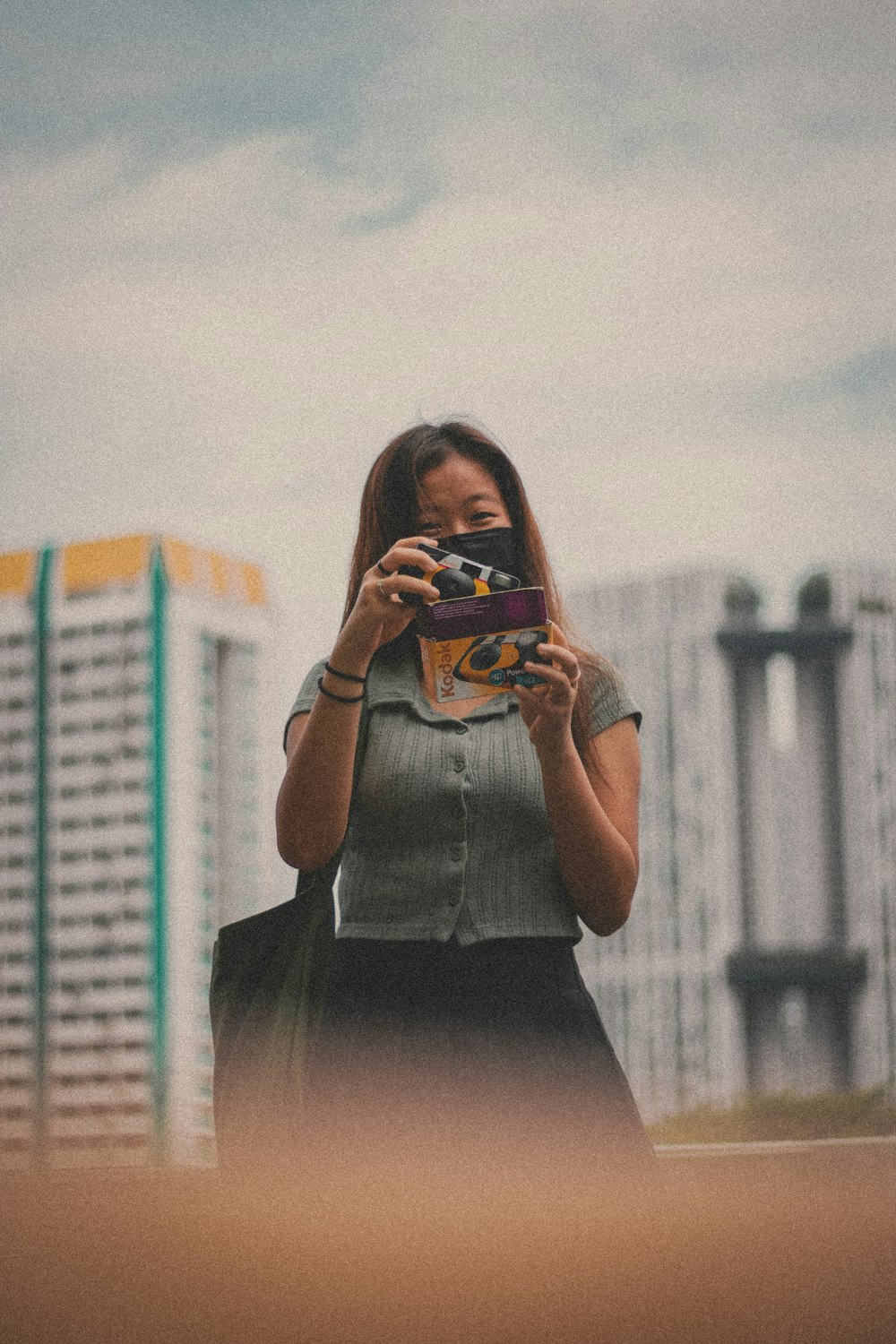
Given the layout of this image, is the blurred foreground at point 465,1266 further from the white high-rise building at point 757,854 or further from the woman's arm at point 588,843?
the white high-rise building at point 757,854

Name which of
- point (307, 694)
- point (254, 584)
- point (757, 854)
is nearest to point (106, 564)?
point (254, 584)

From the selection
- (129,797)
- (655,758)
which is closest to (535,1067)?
(129,797)

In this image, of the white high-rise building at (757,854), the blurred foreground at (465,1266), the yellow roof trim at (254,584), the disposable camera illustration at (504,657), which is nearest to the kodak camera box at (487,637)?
the disposable camera illustration at (504,657)

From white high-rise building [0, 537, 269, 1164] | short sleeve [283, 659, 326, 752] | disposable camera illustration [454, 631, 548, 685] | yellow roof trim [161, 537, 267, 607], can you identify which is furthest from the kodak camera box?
yellow roof trim [161, 537, 267, 607]

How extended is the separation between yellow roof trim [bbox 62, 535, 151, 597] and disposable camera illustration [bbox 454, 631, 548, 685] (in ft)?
146

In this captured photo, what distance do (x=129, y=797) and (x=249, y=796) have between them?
3576 mm

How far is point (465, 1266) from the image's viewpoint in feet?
1.11

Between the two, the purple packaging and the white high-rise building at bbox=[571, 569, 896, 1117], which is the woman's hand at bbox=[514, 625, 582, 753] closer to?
the purple packaging

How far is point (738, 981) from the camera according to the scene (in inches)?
2035

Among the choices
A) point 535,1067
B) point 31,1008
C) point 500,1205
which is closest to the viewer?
point 500,1205

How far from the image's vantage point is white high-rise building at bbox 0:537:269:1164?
44219 mm

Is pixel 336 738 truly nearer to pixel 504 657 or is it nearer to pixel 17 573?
pixel 504 657

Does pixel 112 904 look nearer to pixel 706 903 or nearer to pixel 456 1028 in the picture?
pixel 706 903

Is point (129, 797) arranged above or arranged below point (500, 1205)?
above
